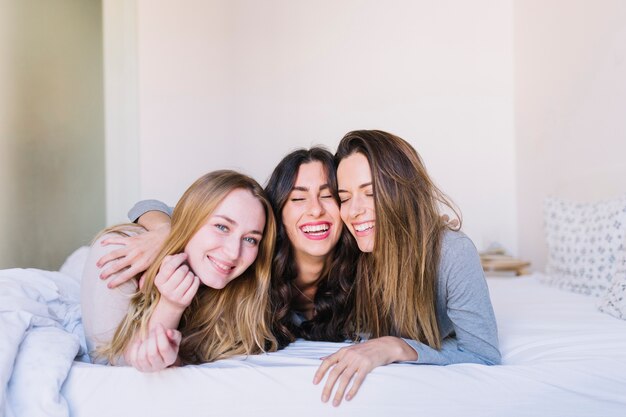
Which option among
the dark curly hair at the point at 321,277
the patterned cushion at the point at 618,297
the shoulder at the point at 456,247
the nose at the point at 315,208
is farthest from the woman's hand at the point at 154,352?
the patterned cushion at the point at 618,297

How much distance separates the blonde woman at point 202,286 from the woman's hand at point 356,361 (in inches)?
11.5

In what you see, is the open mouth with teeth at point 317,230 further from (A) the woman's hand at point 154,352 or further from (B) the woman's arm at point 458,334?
(A) the woman's hand at point 154,352

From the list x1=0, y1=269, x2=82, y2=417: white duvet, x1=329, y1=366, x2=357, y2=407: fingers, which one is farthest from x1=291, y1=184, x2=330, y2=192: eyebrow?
x1=0, y1=269, x2=82, y2=417: white duvet

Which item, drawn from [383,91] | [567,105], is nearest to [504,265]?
[567,105]

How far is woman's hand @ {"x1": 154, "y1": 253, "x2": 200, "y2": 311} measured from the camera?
125 cm

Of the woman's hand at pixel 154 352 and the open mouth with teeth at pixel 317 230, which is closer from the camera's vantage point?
the woman's hand at pixel 154 352

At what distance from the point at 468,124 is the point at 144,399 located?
2.95 m

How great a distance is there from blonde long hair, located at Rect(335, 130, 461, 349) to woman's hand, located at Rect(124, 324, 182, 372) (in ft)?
2.01

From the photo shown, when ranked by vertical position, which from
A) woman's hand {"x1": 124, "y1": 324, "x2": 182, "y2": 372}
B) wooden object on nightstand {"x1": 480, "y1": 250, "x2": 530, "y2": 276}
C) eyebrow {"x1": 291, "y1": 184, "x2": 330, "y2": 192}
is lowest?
wooden object on nightstand {"x1": 480, "y1": 250, "x2": 530, "y2": 276}

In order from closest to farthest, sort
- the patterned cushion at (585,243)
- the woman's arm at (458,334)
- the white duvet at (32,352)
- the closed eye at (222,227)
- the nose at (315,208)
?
1. the white duvet at (32,352)
2. the woman's arm at (458,334)
3. the closed eye at (222,227)
4. the nose at (315,208)
5. the patterned cushion at (585,243)

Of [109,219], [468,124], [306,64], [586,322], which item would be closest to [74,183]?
[109,219]

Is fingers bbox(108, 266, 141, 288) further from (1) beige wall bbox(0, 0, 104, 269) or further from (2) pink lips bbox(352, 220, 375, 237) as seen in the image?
(1) beige wall bbox(0, 0, 104, 269)

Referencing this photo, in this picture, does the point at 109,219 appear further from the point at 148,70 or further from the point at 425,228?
the point at 425,228

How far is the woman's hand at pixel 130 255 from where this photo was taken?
4.44 feet
